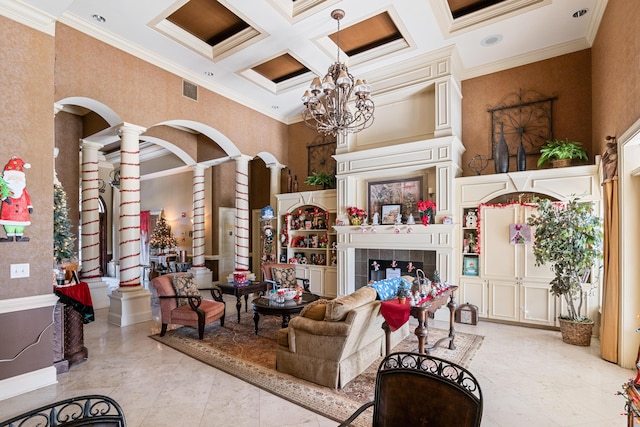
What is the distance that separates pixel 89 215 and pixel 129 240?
1805 mm

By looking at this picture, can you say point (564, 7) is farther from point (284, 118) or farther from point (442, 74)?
point (284, 118)

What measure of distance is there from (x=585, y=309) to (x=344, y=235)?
13.5ft

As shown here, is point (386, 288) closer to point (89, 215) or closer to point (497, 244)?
point (497, 244)

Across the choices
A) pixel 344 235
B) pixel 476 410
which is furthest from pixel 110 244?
pixel 476 410

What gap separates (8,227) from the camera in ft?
10.4

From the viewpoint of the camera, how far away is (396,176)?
6770mm

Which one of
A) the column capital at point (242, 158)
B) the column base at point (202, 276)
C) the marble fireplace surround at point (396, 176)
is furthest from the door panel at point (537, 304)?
the column base at point (202, 276)

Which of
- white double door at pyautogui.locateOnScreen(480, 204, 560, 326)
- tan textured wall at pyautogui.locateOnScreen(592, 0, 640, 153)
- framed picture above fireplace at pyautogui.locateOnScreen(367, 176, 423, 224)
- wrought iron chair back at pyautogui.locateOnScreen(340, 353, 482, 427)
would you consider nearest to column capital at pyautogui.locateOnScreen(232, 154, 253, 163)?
framed picture above fireplace at pyautogui.locateOnScreen(367, 176, 423, 224)

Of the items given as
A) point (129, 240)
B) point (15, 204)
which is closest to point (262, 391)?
point (15, 204)

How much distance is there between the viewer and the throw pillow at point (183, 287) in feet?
16.7

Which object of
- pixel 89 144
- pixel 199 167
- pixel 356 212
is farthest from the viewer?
pixel 199 167

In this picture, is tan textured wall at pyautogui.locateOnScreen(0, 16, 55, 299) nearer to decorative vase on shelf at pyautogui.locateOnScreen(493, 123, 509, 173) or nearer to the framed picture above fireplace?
the framed picture above fireplace

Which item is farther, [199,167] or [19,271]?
[199,167]

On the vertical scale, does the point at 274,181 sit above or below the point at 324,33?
below
